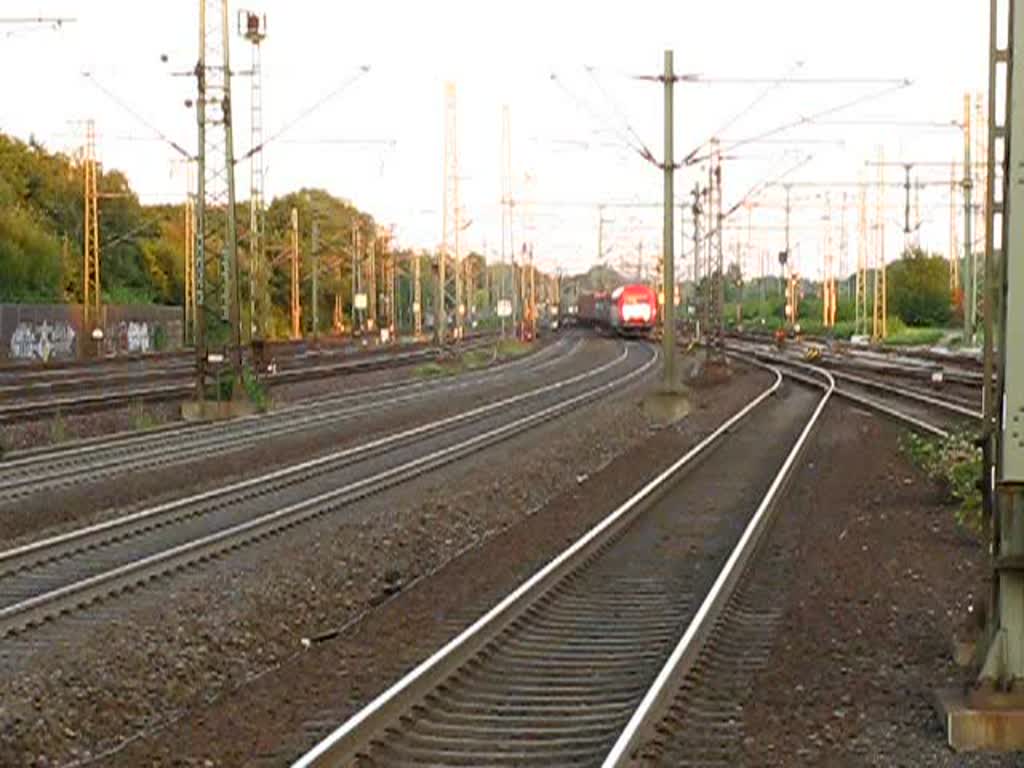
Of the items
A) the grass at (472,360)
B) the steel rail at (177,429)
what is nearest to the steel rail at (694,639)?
the steel rail at (177,429)

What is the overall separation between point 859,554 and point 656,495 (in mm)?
6232

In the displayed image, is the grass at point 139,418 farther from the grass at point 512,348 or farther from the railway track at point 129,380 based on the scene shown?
the grass at point 512,348

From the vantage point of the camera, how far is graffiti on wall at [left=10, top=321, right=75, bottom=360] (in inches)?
2813

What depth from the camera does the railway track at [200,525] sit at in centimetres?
1559

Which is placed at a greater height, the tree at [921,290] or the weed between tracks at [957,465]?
the tree at [921,290]

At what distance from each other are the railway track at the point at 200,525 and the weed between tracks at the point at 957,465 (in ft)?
23.3

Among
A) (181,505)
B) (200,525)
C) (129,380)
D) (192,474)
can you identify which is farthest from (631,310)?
(200,525)

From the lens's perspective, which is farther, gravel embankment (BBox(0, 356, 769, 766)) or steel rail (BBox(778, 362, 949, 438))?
steel rail (BBox(778, 362, 949, 438))

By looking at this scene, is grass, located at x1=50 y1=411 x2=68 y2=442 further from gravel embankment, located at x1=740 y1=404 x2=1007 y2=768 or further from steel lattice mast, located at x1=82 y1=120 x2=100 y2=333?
steel lattice mast, located at x1=82 y1=120 x2=100 y2=333

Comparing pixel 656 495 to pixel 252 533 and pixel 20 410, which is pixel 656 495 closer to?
pixel 252 533

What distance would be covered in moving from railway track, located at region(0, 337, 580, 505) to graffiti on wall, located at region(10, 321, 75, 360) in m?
22.9

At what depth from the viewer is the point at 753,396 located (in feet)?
161

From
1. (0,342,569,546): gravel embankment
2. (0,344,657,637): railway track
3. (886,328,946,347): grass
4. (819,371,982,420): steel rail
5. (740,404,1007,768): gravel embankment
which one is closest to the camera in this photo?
(740,404,1007,768): gravel embankment

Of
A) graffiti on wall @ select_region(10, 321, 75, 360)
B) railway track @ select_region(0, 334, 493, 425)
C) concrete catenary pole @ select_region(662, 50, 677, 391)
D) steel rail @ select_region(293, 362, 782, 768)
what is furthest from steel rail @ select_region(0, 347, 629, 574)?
graffiti on wall @ select_region(10, 321, 75, 360)
